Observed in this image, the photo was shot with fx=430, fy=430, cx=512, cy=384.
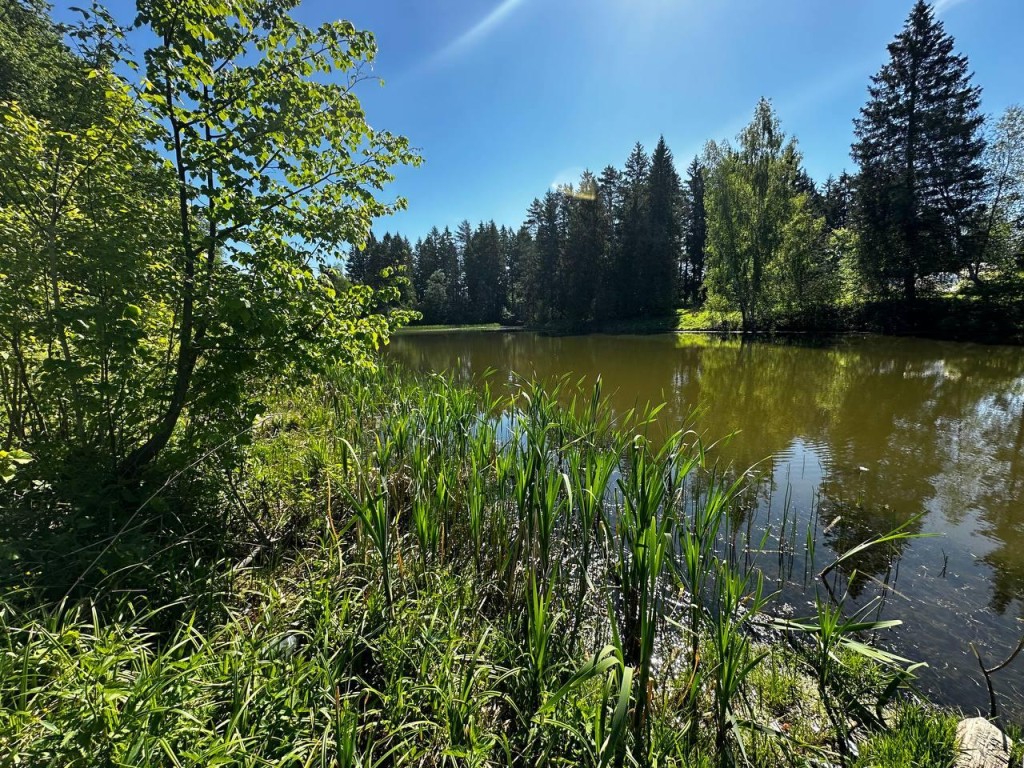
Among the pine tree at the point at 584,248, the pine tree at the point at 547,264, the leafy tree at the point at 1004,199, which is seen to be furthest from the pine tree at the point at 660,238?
the leafy tree at the point at 1004,199

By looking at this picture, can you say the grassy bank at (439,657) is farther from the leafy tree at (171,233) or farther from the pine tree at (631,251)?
the pine tree at (631,251)

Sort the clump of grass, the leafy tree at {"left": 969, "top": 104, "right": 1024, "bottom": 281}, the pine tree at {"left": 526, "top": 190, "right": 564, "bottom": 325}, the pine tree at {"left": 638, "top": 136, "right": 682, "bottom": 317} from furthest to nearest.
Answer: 1. the pine tree at {"left": 526, "top": 190, "right": 564, "bottom": 325}
2. the pine tree at {"left": 638, "top": 136, "right": 682, "bottom": 317}
3. the leafy tree at {"left": 969, "top": 104, "right": 1024, "bottom": 281}
4. the clump of grass

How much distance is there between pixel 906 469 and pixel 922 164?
27908mm

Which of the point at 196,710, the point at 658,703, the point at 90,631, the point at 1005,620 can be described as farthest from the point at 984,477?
the point at 90,631

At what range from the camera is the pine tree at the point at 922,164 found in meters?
23.1

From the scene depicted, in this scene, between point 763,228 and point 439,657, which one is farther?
point 763,228

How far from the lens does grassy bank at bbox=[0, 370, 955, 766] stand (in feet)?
5.07

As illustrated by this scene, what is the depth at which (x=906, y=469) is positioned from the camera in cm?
629

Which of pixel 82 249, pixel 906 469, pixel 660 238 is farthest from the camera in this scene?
pixel 660 238

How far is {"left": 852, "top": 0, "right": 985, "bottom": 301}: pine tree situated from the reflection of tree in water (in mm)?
7885

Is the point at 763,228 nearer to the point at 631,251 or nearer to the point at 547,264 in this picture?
the point at 631,251

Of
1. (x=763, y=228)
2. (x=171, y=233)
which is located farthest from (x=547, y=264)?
(x=171, y=233)

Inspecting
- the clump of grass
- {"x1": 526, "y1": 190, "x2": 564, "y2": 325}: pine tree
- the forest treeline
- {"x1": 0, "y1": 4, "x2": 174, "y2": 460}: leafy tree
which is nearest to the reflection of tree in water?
the clump of grass

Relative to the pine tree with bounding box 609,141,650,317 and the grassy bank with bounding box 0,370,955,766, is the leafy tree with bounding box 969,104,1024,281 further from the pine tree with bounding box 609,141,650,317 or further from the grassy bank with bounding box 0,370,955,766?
the grassy bank with bounding box 0,370,955,766
